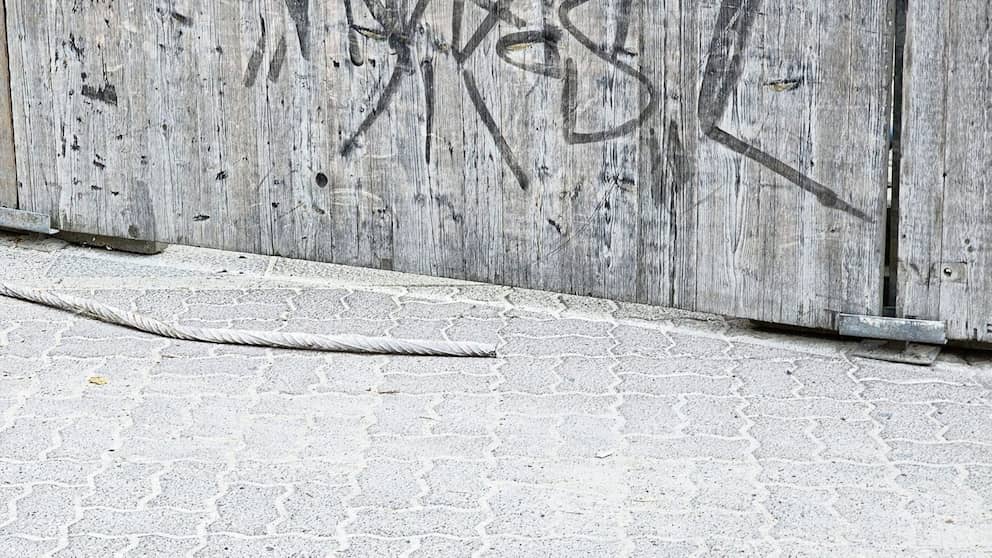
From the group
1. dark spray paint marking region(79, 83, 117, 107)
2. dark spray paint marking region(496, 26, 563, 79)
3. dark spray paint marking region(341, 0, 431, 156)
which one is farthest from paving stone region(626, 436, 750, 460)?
dark spray paint marking region(79, 83, 117, 107)

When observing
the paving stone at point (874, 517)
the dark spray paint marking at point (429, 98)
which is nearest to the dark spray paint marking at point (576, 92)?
the dark spray paint marking at point (429, 98)

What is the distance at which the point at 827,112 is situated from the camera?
5742mm

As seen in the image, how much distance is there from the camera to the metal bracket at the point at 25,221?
24.5 feet

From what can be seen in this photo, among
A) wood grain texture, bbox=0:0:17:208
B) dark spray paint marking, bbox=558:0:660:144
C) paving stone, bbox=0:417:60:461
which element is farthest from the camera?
wood grain texture, bbox=0:0:17:208

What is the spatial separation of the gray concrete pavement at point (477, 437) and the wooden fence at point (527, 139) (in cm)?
29

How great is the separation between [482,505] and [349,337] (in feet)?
5.60

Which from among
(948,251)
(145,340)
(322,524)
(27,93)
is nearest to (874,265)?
(948,251)

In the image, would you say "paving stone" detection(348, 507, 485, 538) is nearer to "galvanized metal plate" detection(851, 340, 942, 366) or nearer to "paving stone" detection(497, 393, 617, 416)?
"paving stone" detection(497, 393, 617, 416)

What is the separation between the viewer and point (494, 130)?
20.8ft

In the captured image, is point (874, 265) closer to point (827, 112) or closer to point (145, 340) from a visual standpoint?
point (827, 112)

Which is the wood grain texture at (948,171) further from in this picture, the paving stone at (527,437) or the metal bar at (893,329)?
the paving stone at (527,437)

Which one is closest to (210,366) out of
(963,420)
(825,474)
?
(825,474)

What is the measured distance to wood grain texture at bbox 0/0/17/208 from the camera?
23.9 ft

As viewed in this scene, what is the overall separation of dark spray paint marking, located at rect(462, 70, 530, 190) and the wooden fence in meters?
0.01
